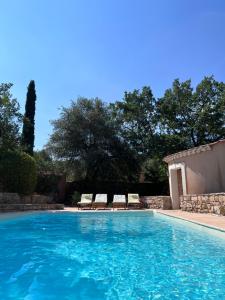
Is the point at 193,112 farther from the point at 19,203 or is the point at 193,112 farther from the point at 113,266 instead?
the point at 113,266

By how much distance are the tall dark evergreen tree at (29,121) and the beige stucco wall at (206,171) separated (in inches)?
451

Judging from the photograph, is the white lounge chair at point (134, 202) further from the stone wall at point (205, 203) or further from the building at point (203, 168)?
the stone wall at point (205, 203)

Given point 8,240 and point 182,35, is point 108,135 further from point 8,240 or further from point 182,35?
point 8,240

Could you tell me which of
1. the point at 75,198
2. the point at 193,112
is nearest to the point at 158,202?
the point at 75,198

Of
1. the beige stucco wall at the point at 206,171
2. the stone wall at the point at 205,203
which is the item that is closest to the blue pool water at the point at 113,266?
the stone wall at the point at 205,203

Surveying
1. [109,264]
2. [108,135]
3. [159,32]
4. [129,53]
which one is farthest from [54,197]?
[109,264]

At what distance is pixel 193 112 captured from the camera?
86.8 feet

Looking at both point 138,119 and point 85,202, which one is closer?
point 85,202

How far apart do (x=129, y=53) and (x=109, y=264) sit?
41.1 ft

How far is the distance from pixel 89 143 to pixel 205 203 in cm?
1269

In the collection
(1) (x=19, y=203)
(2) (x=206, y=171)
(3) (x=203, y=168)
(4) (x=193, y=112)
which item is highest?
(4) (x=193, y=112)

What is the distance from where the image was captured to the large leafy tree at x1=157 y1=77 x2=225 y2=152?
1005 inches

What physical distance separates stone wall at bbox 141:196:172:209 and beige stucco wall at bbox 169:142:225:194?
210cm

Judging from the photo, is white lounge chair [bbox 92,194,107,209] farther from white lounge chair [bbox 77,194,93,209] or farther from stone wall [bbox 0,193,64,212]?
stone wall [bbox 0,193,64,212]
